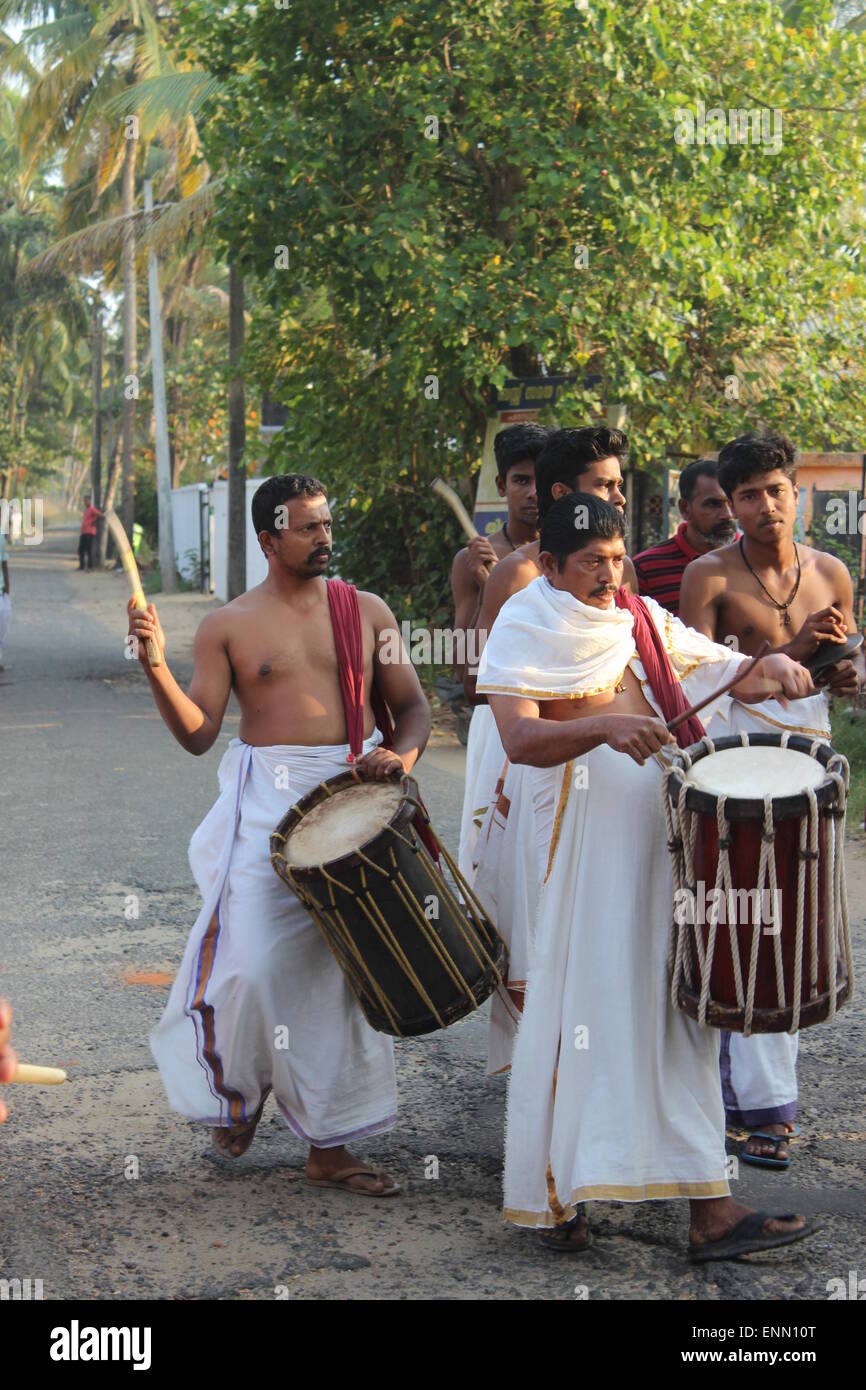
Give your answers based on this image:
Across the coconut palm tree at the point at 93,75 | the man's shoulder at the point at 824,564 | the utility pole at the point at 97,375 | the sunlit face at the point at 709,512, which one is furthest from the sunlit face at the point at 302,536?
the utility pole at the point at 97,375

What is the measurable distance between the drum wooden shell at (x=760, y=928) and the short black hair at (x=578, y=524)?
618 mm

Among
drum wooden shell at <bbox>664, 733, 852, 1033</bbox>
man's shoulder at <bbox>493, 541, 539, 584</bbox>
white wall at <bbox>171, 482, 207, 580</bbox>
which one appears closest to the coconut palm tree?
white wall at <bbox>171, 482, 207, 580</bbox>

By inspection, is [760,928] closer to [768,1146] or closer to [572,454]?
[768,1146]

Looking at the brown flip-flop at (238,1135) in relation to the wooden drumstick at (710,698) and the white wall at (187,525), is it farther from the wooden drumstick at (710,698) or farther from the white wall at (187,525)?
the white wall at (187,525)

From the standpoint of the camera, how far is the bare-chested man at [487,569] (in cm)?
505

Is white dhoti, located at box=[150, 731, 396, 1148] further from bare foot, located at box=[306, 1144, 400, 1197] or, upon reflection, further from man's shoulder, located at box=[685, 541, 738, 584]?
man's shoulder, located at box=[685, 541, 738, 584]

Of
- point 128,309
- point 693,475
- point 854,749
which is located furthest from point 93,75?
point 693,475

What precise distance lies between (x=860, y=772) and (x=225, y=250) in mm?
6187

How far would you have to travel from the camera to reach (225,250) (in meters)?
12.0

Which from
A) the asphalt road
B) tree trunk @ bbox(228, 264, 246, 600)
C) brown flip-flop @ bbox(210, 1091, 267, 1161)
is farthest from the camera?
tree trunk @ bbox(228, 264, 246, 600)

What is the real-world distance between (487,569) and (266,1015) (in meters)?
1.94

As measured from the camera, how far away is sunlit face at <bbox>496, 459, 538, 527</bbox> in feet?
17.6
